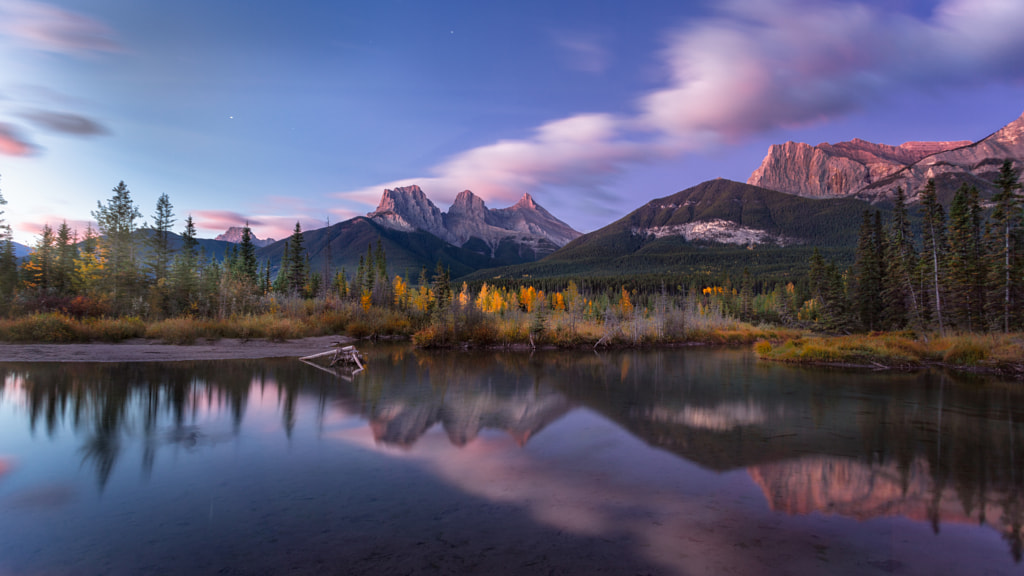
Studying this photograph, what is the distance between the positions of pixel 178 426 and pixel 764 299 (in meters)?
109

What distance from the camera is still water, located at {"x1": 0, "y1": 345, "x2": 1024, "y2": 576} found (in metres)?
5.82

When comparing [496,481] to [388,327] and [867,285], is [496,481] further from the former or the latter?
[867,285]

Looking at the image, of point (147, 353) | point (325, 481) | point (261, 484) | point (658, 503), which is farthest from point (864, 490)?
point (147, 353)

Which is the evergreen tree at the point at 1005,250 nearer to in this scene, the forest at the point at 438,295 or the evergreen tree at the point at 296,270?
the forest at the point at 438,295

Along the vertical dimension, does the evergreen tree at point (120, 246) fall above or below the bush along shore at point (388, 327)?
above

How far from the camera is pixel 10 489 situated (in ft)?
25.5

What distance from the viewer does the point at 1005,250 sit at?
29578mm

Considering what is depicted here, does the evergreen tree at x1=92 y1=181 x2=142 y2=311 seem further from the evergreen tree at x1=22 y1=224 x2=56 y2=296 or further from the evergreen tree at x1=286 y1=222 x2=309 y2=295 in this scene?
the evergreen tree at x1=286 y1=222 x2=309 y2=295

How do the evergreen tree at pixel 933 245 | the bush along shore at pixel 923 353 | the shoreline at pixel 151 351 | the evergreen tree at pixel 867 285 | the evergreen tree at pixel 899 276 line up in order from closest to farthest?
1. the shoreline at pixel 151 351
2. the bush along shore at pixel 923 353
3. the evergreen tree at pixel 933 245
4. the evergreen tree at pixel 899 276
5. the evergreen tree at pixel 867 285

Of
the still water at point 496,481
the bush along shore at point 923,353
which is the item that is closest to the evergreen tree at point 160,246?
the still water at point 496,481

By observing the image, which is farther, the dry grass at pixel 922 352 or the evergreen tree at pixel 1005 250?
the evergreen tree at pixel 1005 250

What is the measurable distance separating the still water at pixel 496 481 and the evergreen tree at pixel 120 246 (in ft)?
60.5

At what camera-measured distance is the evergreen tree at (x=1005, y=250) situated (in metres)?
29.2

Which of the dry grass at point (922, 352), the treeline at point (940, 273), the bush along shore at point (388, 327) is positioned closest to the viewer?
the dry grass at point (922, 352)
